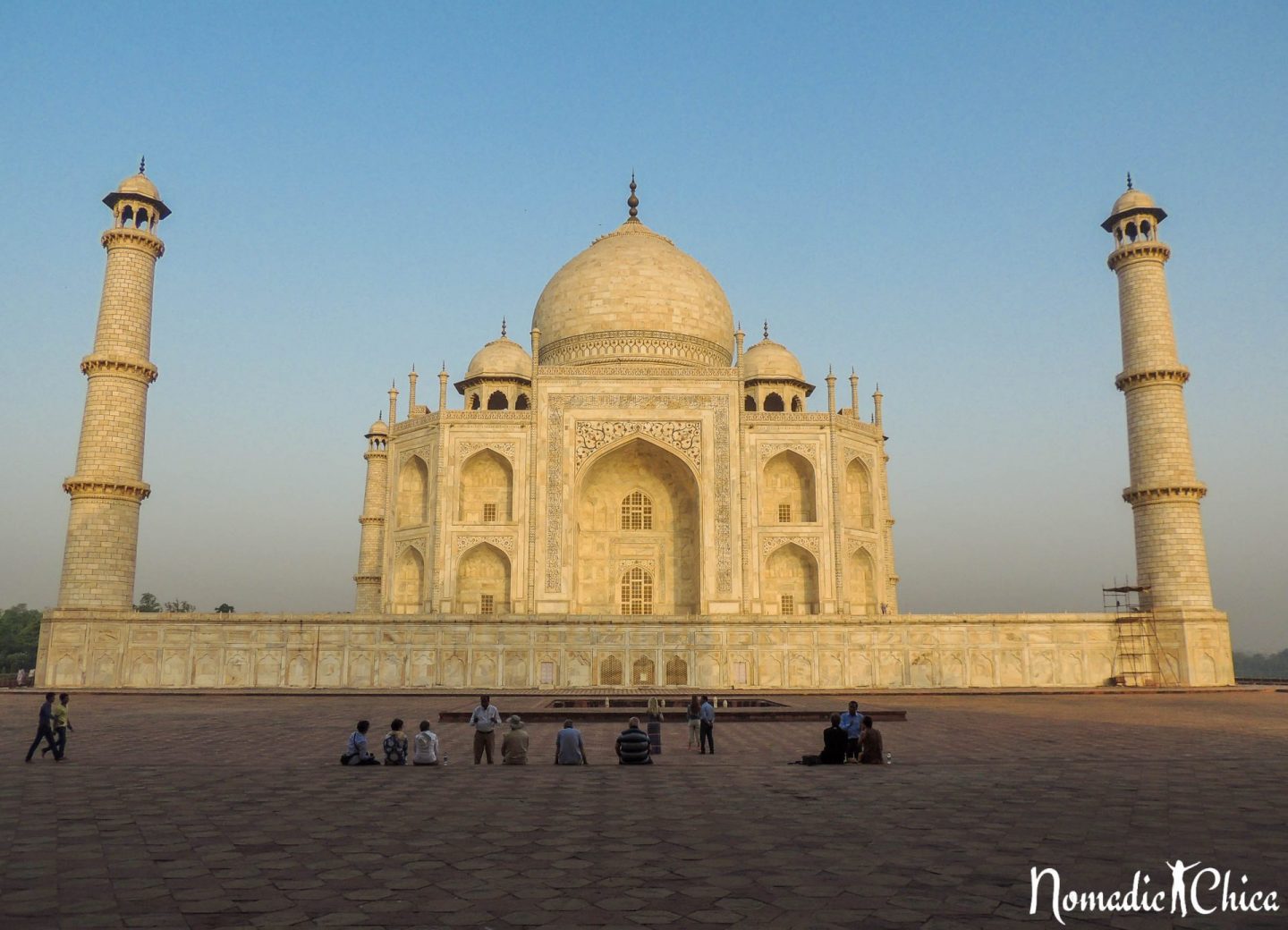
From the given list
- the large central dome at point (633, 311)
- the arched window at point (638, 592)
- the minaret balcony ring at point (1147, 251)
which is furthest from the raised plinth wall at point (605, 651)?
the large central dome at point (633, 311)

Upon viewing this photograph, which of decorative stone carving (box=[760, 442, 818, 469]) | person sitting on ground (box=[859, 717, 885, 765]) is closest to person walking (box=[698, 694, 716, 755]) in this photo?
person sitting on ground (box=[859, 717, 885, 765])

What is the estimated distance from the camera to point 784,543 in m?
29.1

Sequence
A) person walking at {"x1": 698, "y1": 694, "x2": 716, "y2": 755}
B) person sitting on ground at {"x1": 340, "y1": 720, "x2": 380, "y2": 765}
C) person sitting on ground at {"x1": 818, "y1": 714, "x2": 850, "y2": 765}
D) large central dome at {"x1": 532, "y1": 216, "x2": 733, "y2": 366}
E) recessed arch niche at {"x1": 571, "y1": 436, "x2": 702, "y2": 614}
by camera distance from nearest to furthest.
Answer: person sitting on ground at {"x1": 340, "y1": 720, "x2": 380, "y2": 765} < person sitting on ground at {"x1": 818, "y1": 714, "x2": 850, "y2": 765} < person walking at {"x1": 698, "y1": 694, "x2": 716, "y2": 755} < recessed arch niche at {"x1": 571, "y1": 436, "x2": 702, "y2": 614} < large central dome at {"x1": 532, "y1": 216, "x2": 733, "y2": 366}

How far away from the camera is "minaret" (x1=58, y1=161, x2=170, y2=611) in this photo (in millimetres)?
23312

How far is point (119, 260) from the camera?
2539 centimetres

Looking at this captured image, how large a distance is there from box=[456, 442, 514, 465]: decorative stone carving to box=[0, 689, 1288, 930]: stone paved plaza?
18.2 metres

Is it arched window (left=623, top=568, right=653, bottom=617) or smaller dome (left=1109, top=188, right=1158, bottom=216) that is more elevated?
smaller dome (left=1109, top=188, right=1158, bottom=216)

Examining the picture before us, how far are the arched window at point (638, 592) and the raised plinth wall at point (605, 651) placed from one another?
6.71m

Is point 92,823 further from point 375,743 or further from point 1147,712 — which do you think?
point 1147,712

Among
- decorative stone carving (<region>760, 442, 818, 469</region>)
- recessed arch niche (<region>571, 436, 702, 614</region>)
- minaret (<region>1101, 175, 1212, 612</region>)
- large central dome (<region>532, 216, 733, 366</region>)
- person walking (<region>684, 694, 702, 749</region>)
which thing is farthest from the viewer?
large central dome (<region>532, 216, 733, 366</region>)

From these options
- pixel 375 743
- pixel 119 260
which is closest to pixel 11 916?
pixel 375 743

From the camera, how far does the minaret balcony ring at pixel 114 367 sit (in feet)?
80.1

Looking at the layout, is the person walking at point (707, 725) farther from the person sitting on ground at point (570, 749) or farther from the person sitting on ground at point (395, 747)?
the person sitting on ground at point (395, 747)

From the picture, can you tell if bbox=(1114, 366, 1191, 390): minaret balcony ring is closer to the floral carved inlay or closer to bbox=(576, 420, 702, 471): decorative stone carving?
bbox=(576, 420, 702, 471): decorative stone carving
